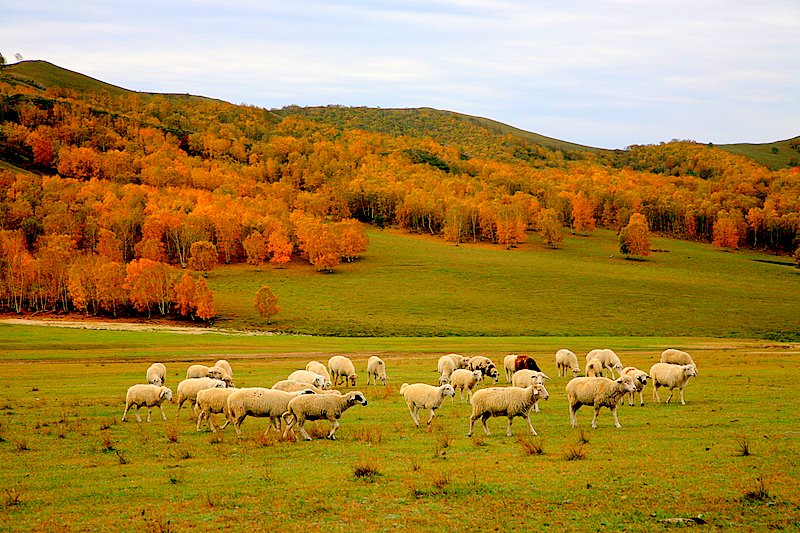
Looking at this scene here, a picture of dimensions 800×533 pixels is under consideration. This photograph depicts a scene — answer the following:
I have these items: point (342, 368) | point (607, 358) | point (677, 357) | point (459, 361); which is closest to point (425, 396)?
point (459, 361)

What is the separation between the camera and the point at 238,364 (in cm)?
4144

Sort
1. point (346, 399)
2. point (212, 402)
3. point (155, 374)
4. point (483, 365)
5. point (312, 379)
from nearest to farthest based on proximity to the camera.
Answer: point (346, 399) → point (212, 402) → point (312, 379) → point (155, 374) → point (483, 365)

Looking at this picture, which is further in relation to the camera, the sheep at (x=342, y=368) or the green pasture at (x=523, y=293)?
the green pasture at (x=523, y=293)

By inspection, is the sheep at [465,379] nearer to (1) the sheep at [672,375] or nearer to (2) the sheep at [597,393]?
(2) the sheep at [597,393]

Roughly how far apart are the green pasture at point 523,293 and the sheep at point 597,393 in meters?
55.4

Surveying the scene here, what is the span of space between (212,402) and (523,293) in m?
85.7

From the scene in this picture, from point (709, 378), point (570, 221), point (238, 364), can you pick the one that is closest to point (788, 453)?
point (709, 378)

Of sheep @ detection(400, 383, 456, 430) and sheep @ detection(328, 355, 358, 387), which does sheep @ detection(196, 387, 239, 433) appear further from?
sheep @ detection(328, 355, 358, 387)

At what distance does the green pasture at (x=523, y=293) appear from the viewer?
3164 inches

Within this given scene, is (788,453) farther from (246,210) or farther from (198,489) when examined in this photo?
(246,210)

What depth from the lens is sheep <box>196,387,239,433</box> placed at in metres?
19.2

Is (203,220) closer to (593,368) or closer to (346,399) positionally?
(593,368)

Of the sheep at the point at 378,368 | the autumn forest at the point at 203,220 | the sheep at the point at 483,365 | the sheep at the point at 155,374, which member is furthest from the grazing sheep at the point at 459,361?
the autumn forest at the point at 203,220

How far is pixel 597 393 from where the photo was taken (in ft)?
62.3
